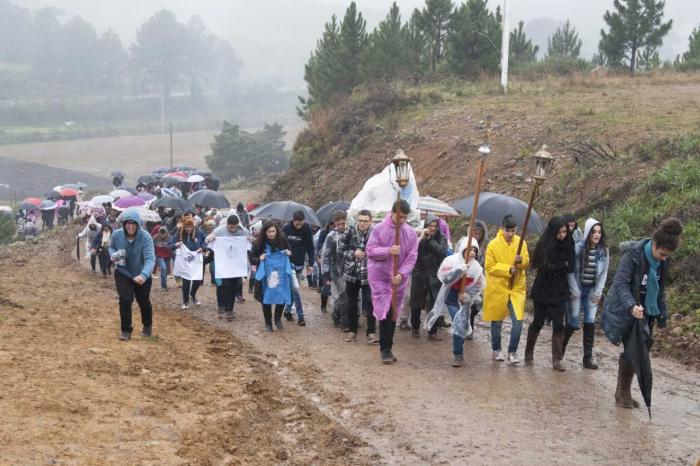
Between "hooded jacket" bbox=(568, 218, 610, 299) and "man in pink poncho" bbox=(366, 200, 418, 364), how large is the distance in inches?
73.3

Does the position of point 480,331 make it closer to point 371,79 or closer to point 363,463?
point 363,463

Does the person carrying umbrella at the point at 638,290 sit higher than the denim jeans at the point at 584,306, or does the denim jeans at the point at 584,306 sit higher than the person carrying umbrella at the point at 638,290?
the person carrying umbrella at the point at 638,290

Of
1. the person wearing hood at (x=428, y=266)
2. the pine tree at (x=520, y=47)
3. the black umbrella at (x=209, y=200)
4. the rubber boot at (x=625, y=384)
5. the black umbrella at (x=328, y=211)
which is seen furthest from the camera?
the pine tree at (x=520, y=47)

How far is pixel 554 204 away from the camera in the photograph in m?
18.7

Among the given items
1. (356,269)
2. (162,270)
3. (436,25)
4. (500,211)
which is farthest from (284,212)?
(436,25)

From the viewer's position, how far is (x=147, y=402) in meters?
8.24

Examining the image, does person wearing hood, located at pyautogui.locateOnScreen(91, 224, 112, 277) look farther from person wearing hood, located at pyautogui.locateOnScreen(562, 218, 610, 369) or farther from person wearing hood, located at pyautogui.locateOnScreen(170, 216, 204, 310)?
person wearing hood, located at pyautogui.locateOnScreen(562, 218, 610, 369)

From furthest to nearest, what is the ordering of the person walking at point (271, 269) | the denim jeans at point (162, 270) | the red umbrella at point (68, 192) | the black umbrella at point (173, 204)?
the red umbrella at point (68, 192)
the black umbrella at point (173, 204)
the denim jeans at point (162, 270)
the person walking at point (271, 269)

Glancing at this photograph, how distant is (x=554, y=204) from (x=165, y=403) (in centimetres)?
1208

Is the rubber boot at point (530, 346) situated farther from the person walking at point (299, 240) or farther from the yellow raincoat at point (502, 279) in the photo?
the person walking at point (299, 240)

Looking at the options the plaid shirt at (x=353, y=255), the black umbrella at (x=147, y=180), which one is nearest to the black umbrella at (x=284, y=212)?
the plaid shirt at (x=353, y=255)

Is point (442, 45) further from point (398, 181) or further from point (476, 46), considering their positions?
point (398, 181)

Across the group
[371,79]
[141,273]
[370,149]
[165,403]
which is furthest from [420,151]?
[165,403]

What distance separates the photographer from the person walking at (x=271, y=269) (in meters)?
12.8
